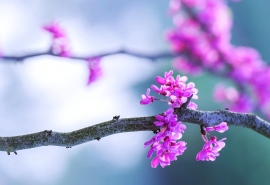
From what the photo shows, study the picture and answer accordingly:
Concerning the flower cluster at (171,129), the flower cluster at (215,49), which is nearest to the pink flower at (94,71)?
the flower cluster at (215,49)

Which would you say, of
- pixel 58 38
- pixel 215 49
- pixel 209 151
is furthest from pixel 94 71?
pixel 209 151

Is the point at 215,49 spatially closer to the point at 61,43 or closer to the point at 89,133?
the point at 61,43

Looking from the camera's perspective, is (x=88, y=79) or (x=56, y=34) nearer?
(x=56, y=34)

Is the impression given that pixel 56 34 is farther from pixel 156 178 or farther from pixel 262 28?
pixel 262 28

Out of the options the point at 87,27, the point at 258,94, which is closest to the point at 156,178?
the point at 87,27

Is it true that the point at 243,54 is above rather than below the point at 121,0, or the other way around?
below

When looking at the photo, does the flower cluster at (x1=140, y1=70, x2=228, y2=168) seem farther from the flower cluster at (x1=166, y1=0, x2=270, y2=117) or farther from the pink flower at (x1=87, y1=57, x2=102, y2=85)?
the flower cluster at (x1=166, y1=0, x2=270, y2=117)

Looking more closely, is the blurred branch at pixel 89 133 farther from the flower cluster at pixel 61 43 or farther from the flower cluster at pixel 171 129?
the flower cluster at pixel 61 43
